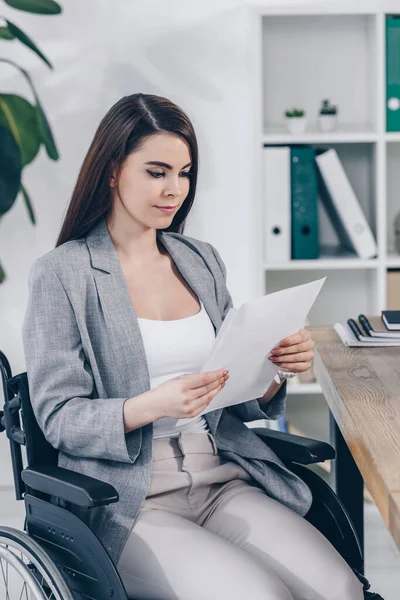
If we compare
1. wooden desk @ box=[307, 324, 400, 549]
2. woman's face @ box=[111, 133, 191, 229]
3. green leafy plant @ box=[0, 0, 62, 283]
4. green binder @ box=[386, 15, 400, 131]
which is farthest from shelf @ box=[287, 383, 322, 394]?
woman's face @ box=[111, 133, 191, 229]

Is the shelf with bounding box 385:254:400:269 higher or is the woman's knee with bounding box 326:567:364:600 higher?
the shelf with bounding box 385:254:400:269

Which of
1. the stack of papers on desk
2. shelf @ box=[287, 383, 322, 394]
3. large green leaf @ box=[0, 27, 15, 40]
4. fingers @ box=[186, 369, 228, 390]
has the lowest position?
shelf @ box=[287, 383, 322, 394]

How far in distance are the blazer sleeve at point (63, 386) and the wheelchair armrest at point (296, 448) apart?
30cm

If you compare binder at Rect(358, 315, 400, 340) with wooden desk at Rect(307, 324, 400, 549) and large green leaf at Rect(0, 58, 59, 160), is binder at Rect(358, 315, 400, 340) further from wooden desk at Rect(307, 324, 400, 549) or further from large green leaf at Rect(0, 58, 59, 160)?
large green leaf at Rect(0, 58, 59, 160)

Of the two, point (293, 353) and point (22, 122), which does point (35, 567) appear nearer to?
point (293, 353)

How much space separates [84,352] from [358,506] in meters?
0.75

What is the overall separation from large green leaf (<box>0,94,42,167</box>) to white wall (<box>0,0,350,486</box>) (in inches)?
4.4

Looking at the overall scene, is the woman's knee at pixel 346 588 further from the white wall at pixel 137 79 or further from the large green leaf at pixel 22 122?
the large green leaf at pixel 22 122

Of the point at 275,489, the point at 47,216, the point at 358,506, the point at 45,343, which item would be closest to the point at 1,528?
the point at 45,343

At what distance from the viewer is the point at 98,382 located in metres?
1.44

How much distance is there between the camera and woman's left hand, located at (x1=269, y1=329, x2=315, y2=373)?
1.46 m

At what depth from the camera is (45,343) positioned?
4.60ft

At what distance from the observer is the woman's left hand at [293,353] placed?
1465 mm

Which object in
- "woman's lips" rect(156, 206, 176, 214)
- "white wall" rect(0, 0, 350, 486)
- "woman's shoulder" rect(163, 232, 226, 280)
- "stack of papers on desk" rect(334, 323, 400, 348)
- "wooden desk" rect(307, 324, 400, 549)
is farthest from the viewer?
"white wall" rect(0, 0, 350, 486)
